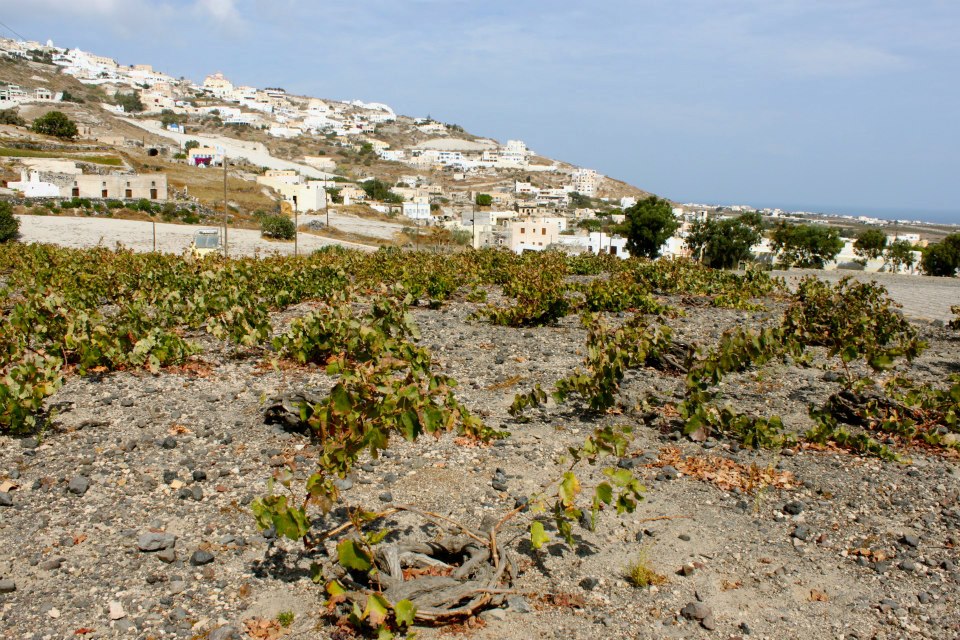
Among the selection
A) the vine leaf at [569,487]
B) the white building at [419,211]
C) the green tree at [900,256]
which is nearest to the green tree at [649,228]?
the green tree at [900,256]

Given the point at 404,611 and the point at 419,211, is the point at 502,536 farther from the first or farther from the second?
the point at 419,211

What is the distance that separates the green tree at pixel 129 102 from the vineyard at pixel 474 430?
15383cm

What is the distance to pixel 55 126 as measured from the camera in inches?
3073

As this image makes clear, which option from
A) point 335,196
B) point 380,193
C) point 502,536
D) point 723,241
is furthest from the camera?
point 380,193

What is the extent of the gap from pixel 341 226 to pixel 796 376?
1885 inches

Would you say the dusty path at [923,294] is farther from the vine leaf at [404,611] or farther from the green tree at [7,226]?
the green tree at [7,226]

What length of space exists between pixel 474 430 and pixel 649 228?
156 ft

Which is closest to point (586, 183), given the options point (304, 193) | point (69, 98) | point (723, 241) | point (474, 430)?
point (69, 98)

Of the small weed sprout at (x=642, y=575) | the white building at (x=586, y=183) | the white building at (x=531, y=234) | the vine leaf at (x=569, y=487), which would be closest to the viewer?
the vine leaf at (x=569, y=487)

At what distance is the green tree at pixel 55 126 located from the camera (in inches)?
3054

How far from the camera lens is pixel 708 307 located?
14148mm

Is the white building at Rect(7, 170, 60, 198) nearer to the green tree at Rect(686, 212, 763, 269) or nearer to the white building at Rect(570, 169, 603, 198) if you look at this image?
the green tree at Rect(686, 212, 763, 269)

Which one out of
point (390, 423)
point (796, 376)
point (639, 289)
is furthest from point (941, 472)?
point (639, 289)

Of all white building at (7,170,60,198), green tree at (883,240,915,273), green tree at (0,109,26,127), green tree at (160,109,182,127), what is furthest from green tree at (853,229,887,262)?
green tree at (160,109,182,127)
